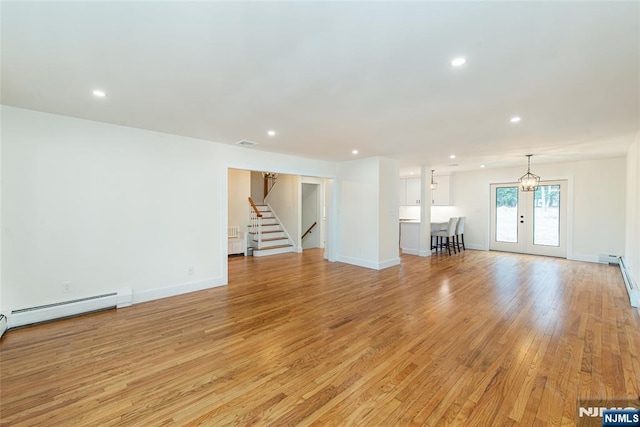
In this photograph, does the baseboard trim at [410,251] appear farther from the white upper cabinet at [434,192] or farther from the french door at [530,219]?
the french door at [530,219]

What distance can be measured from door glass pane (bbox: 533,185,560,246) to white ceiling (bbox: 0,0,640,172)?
3.91 meters

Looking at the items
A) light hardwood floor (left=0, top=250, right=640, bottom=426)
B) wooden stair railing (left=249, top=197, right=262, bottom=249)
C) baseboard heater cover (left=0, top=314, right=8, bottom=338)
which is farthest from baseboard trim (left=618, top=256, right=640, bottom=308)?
baseboard heater cover (left=0, top=314, right=8, bottom=338)

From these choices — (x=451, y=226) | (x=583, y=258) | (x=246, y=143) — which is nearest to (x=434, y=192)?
(x=451, y=226)

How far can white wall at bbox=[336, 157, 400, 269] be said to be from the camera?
20.0ft

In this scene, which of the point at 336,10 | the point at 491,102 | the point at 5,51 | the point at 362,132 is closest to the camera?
the point at 336,10

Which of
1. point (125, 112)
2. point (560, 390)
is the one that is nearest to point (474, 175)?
point (560, 390)

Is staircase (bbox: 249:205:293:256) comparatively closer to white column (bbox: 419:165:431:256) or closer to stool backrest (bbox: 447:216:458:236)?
white column (bbox: 419:165:431:256)

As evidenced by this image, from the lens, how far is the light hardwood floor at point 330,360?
1883 mm

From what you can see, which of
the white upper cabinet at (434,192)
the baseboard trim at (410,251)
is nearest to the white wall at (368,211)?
the baseboard trim at (410,251)

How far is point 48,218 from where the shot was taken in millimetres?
3363

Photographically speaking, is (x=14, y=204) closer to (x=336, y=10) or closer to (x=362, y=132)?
(x=336, y=10)

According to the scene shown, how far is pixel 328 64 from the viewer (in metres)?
2.13

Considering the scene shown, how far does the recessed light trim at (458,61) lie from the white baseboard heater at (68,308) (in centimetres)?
472

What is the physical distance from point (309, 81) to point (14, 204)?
3.72m
